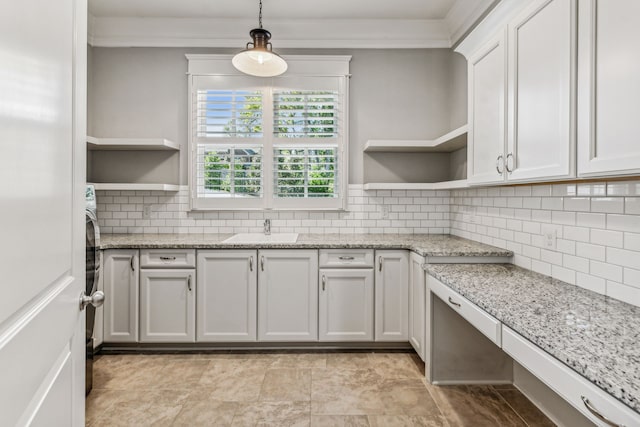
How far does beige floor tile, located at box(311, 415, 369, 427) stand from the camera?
194cm

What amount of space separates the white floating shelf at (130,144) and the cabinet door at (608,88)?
293 cm

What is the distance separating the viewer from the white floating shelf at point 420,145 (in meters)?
2.80

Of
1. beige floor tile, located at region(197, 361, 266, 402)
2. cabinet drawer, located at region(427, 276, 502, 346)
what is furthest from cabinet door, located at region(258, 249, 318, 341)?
cabinet drawer, located at region(427, 276, 502, 346)

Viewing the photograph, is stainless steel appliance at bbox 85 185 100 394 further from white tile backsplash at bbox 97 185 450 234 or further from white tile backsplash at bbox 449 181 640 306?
white tile backsplash at bbox 449 181 640 306

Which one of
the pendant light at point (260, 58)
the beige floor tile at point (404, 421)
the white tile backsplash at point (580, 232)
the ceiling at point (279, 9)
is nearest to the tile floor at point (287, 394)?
the beige floor tile at point (404, 421)

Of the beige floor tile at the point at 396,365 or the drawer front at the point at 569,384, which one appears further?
the beige floor tile at the point at 396,365

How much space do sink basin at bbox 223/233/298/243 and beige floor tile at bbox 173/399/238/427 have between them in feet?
3.84

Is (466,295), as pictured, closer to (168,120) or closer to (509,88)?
(509,88)

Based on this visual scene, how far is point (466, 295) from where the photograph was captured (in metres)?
1.71

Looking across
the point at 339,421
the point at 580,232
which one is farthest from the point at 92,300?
the point at 580,232

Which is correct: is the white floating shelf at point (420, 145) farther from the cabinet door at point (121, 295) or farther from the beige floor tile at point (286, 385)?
the cabinet door at point (121, 295)

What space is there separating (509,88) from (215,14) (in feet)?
8.47

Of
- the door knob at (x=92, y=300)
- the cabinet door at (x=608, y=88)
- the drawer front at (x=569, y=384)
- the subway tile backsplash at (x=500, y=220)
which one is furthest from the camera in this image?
→ the subway tile backsplash at (x=500, y=220)

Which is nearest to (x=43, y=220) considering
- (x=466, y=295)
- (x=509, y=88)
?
(x=466, y=295)
